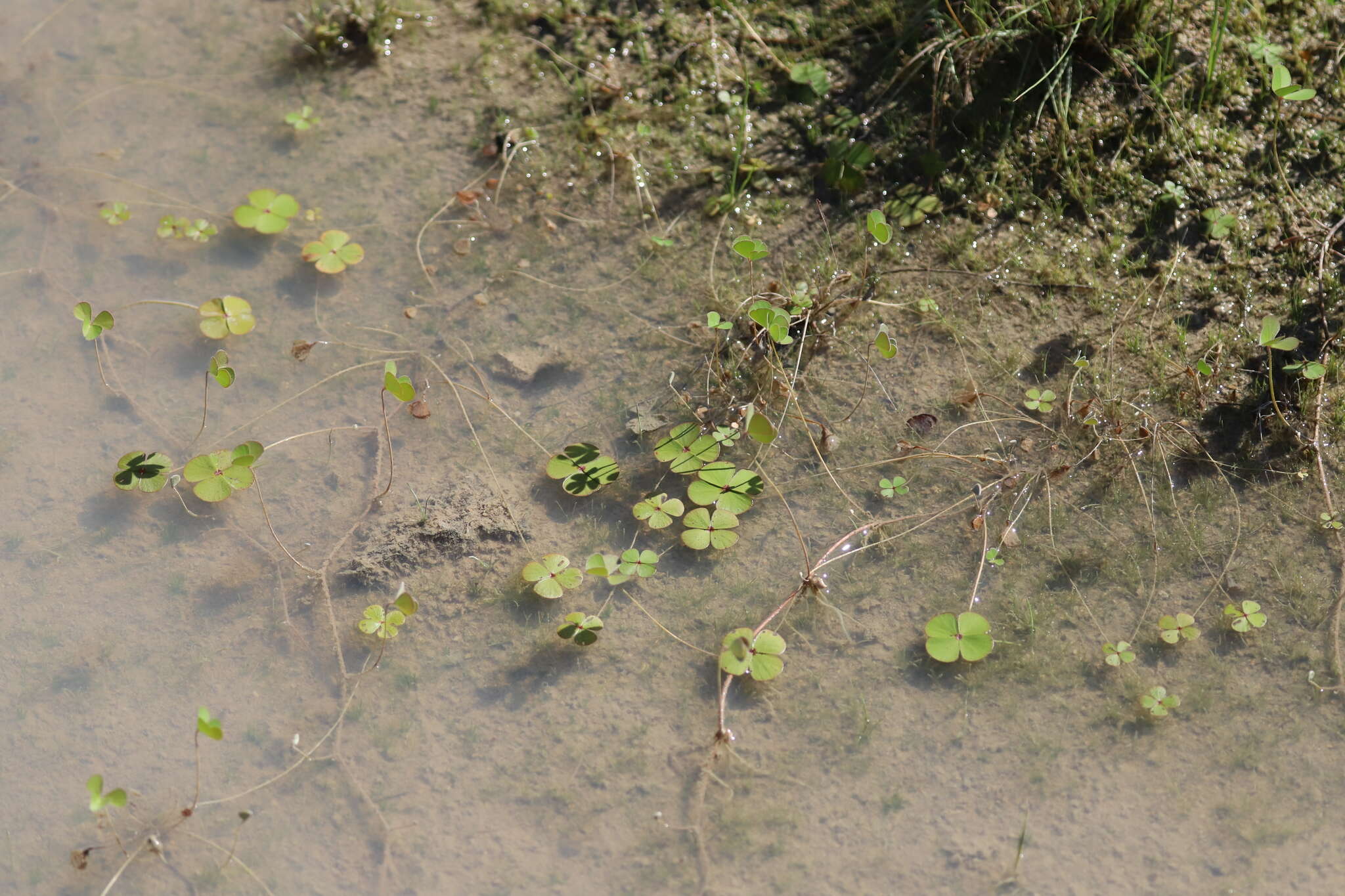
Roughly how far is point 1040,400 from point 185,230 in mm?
2710

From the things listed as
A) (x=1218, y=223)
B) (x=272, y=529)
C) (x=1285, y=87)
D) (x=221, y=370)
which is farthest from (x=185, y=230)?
(x=1285, y=87)

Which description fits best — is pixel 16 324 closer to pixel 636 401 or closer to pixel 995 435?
pixel 636 401

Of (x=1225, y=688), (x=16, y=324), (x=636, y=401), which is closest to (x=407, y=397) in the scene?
(x=636, y=401)

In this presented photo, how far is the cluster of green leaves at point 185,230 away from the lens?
3205 millimetres

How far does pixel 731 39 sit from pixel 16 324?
8.16 feet

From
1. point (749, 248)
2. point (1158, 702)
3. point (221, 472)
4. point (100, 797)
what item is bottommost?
point (100, 797)

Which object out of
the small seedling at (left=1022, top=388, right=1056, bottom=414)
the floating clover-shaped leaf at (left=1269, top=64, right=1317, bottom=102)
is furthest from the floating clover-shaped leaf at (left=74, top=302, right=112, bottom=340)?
the floating clover-shaped leaf at (left=1269, top=64, right=1317, bottom=102)

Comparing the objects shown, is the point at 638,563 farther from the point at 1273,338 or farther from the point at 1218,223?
the point at 1218,223

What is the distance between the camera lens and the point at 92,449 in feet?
9.20

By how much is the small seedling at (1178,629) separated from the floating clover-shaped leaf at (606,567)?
4.41ft

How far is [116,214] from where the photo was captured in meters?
3.23

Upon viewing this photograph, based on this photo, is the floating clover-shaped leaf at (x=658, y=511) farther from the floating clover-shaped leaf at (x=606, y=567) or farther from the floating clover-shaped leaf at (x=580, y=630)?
the floating clover-shaped leaf at (x=580, y=630)

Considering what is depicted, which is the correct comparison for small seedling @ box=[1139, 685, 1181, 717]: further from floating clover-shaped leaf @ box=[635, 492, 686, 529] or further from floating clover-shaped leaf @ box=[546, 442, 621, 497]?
floating clover-shaped leaf @ box=[546, 442, 621, 497]

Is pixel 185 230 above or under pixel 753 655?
above
